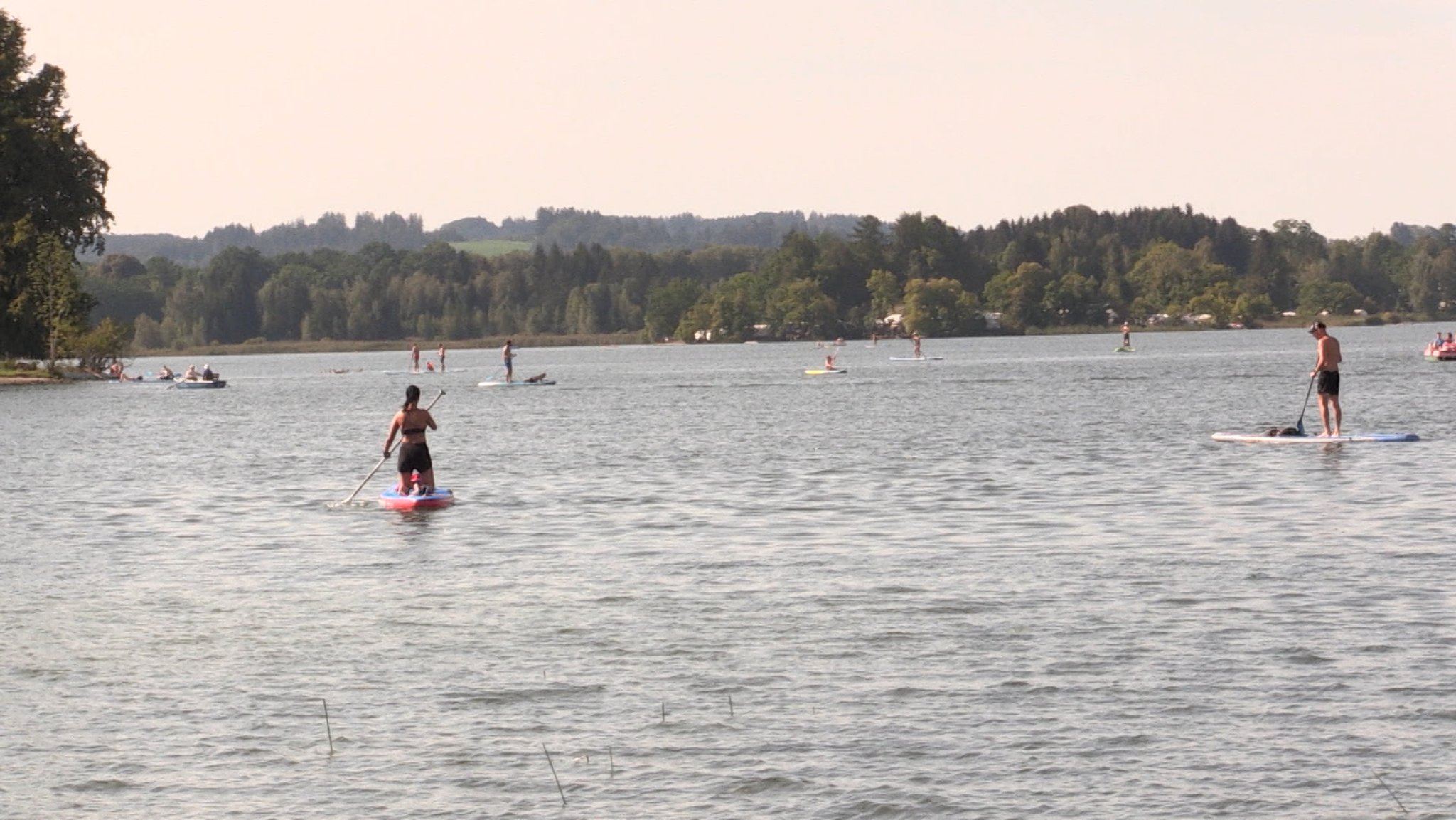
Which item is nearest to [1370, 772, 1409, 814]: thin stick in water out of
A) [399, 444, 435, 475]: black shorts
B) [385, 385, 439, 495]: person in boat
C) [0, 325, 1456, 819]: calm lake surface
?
[0, 325, 1456, 819]: calm lake surface

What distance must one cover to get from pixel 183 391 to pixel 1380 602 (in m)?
101

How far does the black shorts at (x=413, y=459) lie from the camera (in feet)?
110

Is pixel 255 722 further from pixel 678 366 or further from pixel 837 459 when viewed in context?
pixel 678 366

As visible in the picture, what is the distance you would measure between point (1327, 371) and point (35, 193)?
3224 inches

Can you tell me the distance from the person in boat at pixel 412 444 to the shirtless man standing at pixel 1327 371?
17.6m

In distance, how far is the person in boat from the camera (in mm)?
32281

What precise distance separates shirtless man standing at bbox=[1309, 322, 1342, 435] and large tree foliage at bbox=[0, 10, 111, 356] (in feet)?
251

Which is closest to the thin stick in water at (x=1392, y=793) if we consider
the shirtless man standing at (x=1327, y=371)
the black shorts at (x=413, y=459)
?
the black shorts at (x=413, y=459)

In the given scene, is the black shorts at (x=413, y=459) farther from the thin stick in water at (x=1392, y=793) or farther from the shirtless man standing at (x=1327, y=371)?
the thin stick in water at (x=1392, y=793)

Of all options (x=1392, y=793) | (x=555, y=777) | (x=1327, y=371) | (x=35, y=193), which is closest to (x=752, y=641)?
(x=555, y=777)

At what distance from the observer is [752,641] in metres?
19.5

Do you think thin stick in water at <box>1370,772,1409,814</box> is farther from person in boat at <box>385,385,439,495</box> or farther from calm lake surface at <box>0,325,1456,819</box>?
person in boat at <box>385,385,439,495</box>

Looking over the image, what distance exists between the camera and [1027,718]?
616 inches

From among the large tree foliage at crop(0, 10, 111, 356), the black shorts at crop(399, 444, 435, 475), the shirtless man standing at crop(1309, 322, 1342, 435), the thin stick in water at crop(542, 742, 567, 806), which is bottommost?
the thin stick in water at crop(542, 742, 567, 806)
